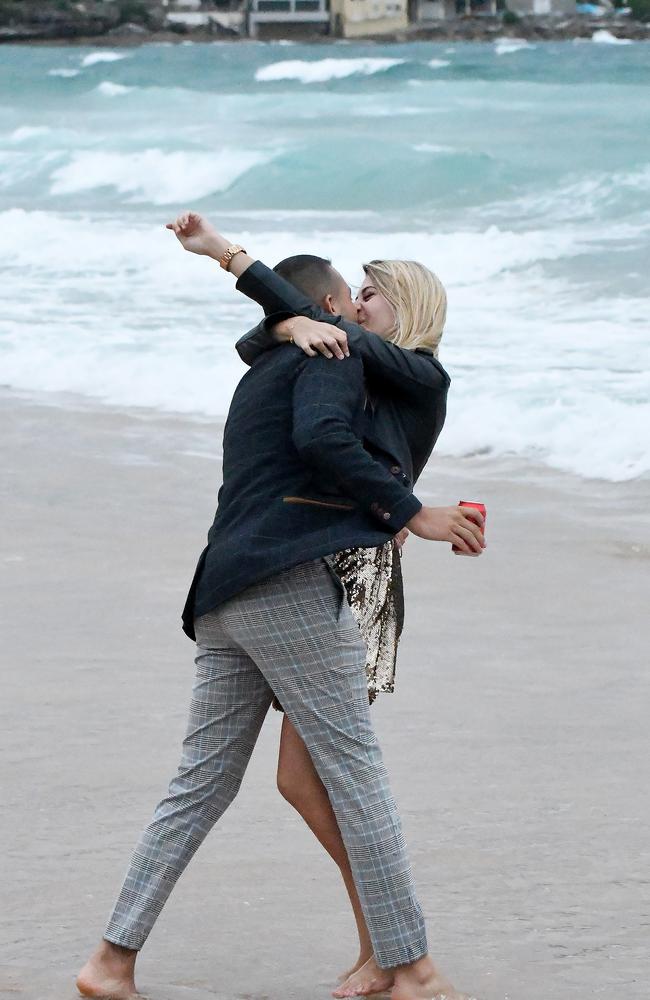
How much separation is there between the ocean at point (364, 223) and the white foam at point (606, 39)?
48.5 ft

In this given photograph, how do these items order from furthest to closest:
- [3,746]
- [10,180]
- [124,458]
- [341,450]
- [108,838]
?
[10,180] → [124,458] → [3,746] → [108,838] → [341,450]

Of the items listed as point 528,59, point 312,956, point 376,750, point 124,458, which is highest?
point 376,750

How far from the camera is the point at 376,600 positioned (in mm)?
2908

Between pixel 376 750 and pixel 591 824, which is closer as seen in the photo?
pixel 376 750

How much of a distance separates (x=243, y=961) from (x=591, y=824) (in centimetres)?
102

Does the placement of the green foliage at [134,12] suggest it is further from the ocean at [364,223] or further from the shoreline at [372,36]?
the ocean at [364,223]

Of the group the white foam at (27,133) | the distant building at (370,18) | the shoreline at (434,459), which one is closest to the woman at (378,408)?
the shoreline at (434,459)

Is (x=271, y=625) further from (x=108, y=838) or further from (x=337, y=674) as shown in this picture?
(x=108, y=838)

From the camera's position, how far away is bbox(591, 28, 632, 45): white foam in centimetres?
6266

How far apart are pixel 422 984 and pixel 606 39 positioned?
6569 cm

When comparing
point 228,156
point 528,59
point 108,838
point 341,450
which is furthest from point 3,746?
point 528,59

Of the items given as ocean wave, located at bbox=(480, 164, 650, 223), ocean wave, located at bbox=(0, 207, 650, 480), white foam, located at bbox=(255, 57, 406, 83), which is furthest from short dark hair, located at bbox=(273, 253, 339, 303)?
white foam, located at bbox=(255, 57, 406, 83)

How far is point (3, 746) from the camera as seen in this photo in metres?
4.09

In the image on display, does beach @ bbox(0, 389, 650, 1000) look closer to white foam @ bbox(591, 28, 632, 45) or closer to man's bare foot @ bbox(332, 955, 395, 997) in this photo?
man's bare foot @ bbox(332, 955, 395, 997)
